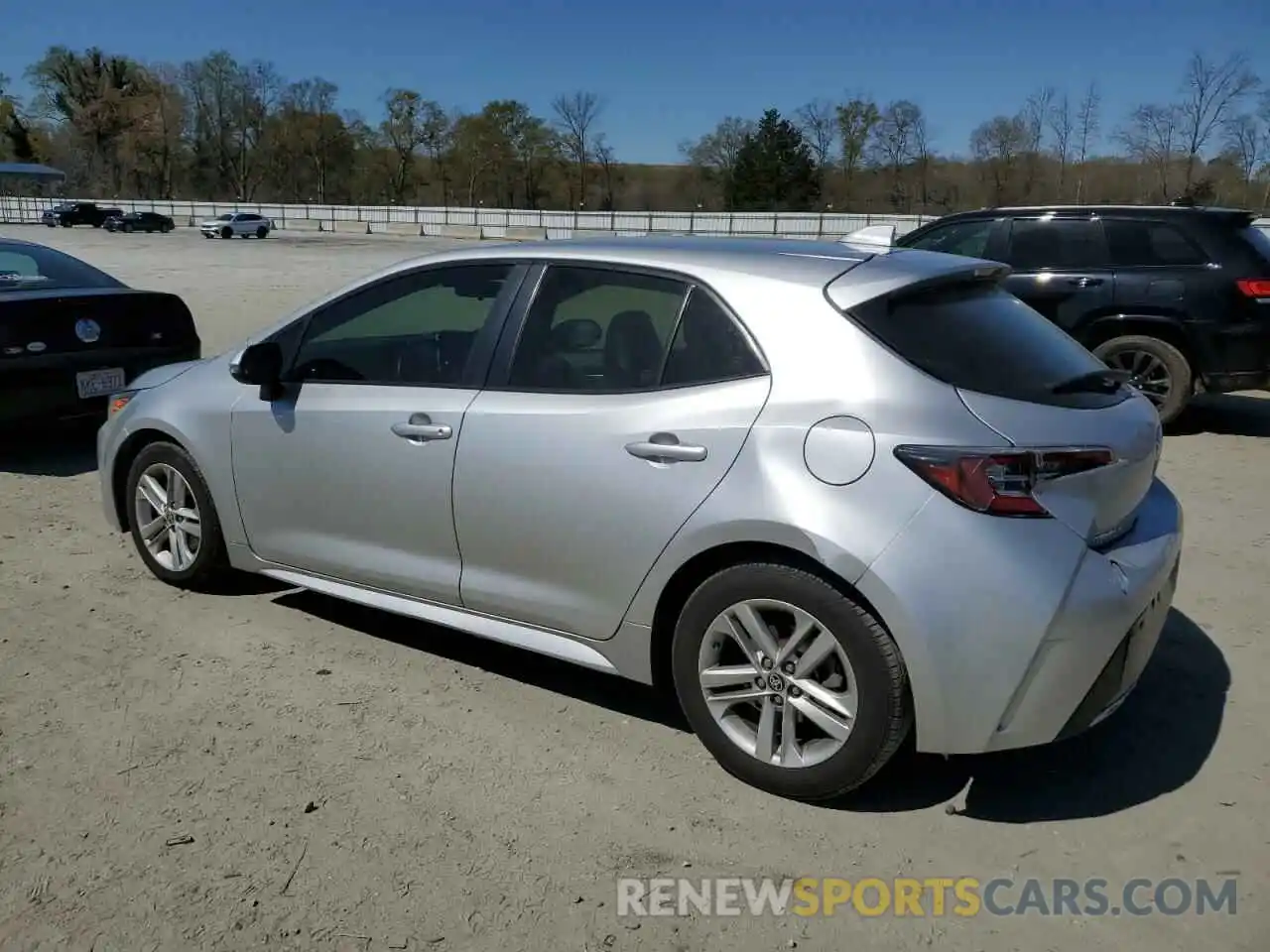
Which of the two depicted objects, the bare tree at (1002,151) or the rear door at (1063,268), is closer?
the rear door at (1063,268)

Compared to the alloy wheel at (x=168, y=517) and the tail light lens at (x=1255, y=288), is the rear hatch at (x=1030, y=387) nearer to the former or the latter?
the alloy wheel at (x=168, y=517)

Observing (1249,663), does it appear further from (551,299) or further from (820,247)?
(551,299)

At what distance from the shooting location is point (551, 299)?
3.75 metres

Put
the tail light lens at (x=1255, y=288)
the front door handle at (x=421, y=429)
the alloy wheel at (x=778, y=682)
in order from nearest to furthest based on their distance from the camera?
the alloy wheel at (x=778, y=682), the front door handle at (x=421, y=429), the tail light lens at (x=1255, y=288)

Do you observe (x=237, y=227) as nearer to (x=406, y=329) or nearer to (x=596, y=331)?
(x=406, y=329)

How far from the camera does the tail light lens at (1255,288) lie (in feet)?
26.3

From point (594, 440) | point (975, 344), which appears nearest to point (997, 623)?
point (975, 344)

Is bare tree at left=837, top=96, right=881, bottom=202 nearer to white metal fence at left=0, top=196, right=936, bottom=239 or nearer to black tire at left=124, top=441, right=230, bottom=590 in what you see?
white metal fence at left=0, top=196, right=936, bottom=239

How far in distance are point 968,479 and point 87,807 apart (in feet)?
9.04

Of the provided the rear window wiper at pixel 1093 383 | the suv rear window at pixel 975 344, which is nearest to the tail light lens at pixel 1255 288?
the rear window wiper at pixel 1093 383

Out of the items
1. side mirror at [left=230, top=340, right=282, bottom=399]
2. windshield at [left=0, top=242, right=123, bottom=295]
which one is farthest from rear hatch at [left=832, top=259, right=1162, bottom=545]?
windshield at [left=0, top=242, right=123, bottom=295]

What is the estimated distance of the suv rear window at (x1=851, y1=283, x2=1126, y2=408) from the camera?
120 inches

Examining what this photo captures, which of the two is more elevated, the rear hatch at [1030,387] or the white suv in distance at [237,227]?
the white suv in distance at [237,227]

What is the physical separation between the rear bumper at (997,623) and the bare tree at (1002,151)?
2792 inches
